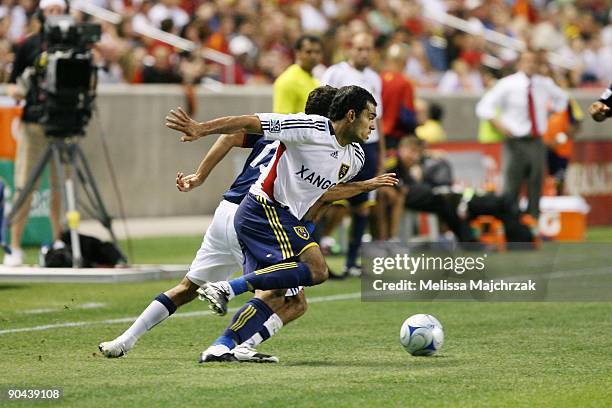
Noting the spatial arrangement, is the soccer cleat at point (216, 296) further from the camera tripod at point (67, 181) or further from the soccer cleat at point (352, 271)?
the soccer cleat at point (352, 271)

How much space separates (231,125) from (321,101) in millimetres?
1097

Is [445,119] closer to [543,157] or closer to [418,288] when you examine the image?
[543,157]

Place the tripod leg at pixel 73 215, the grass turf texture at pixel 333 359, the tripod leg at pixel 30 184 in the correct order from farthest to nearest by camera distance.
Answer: the tripod leg at pixel 30 184 → the tripod leg at pixel 73 215 → the grass turf texture at pixel 333 359

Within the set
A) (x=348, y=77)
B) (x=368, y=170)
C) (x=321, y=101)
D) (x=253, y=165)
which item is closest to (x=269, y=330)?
(x=253, y=165)

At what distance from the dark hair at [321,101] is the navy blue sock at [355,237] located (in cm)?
586

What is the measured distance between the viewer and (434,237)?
19.4 meters

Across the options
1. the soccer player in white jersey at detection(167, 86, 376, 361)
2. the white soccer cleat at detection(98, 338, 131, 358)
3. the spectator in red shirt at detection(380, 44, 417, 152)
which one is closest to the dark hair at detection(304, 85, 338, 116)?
the soccer player in white jersey at detection(167, 86, 376, 361)

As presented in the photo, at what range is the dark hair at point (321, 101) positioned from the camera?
29.7 feet

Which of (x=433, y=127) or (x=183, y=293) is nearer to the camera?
(x=183, y=293)

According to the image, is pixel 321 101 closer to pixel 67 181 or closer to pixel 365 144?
pixel 365 144

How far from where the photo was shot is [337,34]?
22.0m

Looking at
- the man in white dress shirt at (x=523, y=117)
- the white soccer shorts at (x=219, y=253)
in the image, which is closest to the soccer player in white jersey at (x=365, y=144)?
the man in white dress shirt at (x=523, y=117)

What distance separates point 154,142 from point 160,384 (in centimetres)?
1368

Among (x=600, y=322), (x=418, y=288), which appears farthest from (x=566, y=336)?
(x=418, y=288)
